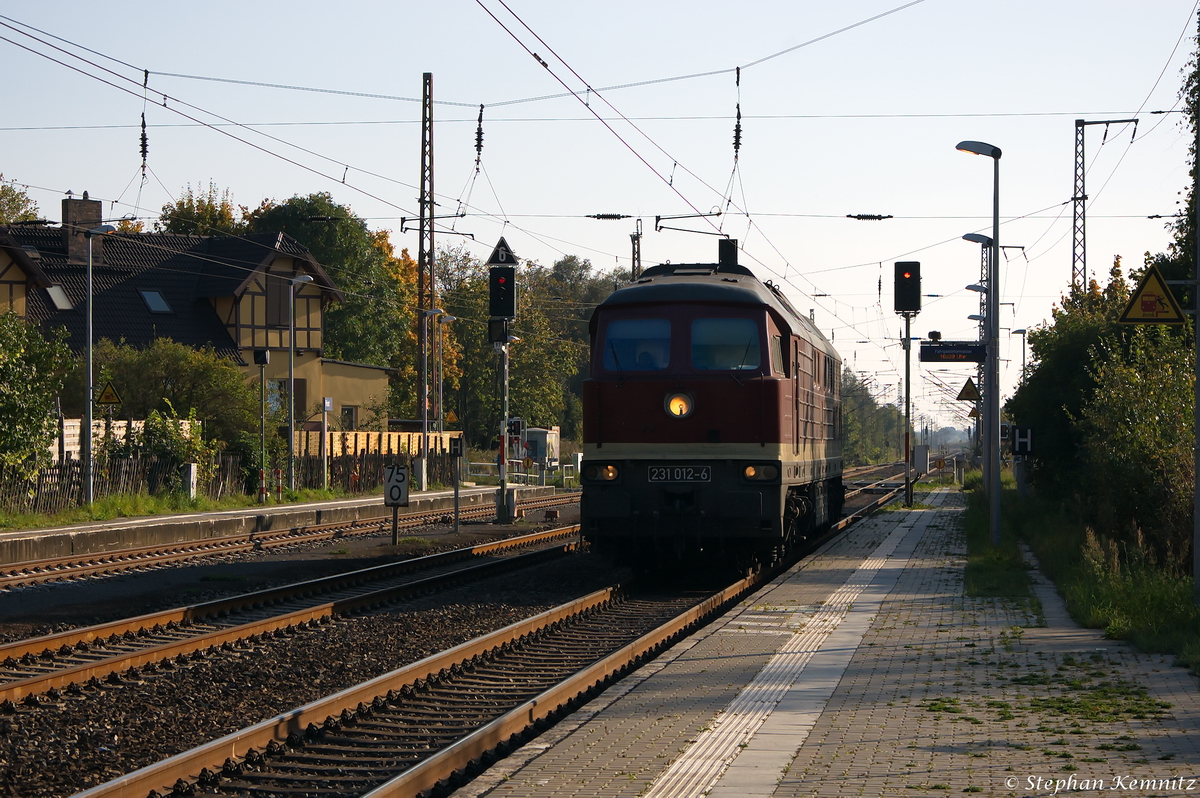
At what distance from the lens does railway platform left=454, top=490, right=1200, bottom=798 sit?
6336 millimetres

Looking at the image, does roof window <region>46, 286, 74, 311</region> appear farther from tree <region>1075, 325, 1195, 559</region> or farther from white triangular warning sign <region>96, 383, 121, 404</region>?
tree <region>1075, 325, 1195, 559</region>

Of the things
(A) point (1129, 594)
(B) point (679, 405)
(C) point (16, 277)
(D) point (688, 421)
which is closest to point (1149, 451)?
(A) point (1129, 594)

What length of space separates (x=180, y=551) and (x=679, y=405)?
10594 millimetres

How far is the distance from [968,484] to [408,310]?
33.1 metres

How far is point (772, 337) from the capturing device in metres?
16.0

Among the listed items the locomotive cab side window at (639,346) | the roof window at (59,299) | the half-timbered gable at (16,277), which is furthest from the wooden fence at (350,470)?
the locomotive cab side window at (639,346)

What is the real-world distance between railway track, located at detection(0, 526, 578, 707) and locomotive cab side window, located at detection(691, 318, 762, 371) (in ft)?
15.6

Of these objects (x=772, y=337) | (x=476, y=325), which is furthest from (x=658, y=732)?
(x=476, y=325)

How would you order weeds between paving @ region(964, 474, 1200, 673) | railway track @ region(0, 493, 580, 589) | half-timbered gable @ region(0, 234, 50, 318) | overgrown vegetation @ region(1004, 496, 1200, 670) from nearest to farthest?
1. overgrown vegetation @ region(1004, 496, 1200, 670)
2. weeds between paving @ region(964, 474, 1200, 673)
3. railway track @ region(0, 493, 580, 589)
4. half-timbered gable @ region(0, 234, 50, 318)

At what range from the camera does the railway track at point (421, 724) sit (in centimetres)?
690

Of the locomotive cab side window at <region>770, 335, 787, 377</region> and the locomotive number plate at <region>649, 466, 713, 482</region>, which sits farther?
the locomotive cab side window at <region>770, 335, 787, 377</region>

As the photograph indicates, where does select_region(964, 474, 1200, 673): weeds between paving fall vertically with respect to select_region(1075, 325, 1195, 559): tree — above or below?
below

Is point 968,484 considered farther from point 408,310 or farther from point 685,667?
point 685,667

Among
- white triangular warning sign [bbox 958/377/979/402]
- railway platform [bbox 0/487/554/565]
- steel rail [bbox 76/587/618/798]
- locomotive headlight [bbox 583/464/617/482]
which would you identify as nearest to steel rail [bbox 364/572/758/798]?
steel rail [bbox 76/587/618/798]
